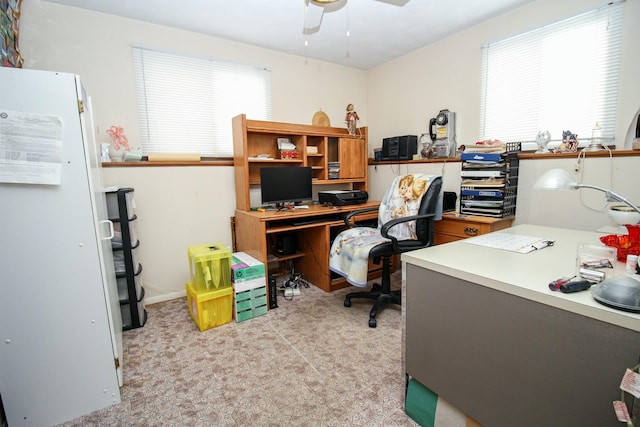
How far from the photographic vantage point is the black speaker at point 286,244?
9.82 feet

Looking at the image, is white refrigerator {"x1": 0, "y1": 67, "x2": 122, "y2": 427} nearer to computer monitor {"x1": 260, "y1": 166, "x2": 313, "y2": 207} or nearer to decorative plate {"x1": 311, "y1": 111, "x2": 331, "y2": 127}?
computer monitor {"x1": 260, "y1": 166, "x2": 313, "y2": 207}

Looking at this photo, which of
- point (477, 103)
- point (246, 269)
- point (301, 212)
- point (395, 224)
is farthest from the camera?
point (477, 103)

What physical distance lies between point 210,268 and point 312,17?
2230 mm

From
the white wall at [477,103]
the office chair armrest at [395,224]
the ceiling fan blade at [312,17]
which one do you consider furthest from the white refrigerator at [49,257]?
the white wall at [477,103]

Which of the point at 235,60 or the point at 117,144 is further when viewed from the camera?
the point at 235,60

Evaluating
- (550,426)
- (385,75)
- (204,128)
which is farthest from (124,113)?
(550,426)

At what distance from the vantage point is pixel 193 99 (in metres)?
2.83

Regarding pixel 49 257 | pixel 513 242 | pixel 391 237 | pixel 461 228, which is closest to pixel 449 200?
pixel 461 228

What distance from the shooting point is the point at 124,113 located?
2535mm

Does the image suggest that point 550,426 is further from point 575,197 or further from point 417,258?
point 575,197

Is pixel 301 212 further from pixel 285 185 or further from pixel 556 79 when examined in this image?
pixel 556 79

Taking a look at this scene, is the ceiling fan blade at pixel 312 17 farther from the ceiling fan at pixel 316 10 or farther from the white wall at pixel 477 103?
the white wall at pixel 477 103

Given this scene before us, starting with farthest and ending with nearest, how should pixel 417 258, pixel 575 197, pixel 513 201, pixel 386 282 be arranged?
pixel 513 201 < pixel 386 282 < pixel 575 197 < pixel 417 258

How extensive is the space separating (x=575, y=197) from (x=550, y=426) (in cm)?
204
